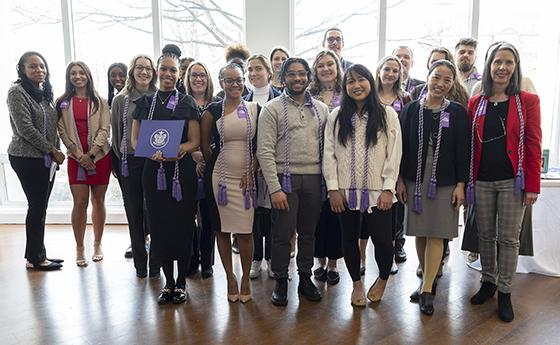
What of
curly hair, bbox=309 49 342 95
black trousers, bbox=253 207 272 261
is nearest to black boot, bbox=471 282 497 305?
black trousers, bbox=253 207 272 261

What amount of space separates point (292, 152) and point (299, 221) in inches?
18.1

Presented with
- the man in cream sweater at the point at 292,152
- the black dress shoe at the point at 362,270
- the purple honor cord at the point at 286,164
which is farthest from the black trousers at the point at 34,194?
the black dress shoe at the point at 362,270

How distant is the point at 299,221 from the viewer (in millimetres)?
2791

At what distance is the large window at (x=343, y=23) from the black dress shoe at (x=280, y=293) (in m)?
3.08

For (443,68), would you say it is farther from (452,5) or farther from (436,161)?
(452,5)

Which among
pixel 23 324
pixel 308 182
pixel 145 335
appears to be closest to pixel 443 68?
pixel 308 182

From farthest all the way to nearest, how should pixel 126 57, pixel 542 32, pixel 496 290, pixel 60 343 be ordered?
pixel 126 57 < pixel 542 32 < pixel 496 290 < pixel 60 343

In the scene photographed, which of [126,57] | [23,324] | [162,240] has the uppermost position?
[126,57]

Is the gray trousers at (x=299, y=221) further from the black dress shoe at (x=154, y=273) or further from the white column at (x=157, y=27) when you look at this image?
the white column at (x=157, y=27)

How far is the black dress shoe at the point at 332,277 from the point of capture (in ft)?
10.5

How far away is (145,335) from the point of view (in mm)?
2500

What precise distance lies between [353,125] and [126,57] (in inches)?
144

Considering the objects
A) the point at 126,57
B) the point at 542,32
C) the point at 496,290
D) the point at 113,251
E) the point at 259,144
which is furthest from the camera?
the point at 126,57

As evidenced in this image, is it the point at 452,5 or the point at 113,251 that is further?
the point at 452,5
